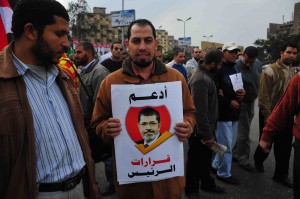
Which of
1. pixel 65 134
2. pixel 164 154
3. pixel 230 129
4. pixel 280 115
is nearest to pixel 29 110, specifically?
pixel 65 134

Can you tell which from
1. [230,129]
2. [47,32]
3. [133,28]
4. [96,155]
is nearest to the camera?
[47,32]

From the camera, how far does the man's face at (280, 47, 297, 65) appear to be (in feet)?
15.3

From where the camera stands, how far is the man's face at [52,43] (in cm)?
173

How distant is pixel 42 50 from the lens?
1.73 meters

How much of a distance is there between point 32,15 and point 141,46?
0.81 m

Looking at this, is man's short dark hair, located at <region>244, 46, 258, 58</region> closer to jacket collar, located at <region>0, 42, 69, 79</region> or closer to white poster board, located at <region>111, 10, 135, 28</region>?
jacket collar, located at <region>0, 42, 69, 79</region>

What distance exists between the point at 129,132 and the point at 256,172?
11.9 feet

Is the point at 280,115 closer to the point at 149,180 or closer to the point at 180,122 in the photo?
the point at 180,122

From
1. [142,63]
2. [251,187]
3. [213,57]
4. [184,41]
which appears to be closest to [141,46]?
[142,63]

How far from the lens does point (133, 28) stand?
92.4 inches

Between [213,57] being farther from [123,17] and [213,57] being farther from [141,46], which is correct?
[123,17]

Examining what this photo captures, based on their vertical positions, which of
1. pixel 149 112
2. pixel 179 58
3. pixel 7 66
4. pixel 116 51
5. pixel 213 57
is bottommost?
pixel 149 112

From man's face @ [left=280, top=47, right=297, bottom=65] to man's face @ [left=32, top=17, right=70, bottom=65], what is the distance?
12.8 ft

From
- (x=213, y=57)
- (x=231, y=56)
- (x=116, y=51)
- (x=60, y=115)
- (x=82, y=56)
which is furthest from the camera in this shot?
(x=116, y=51)
